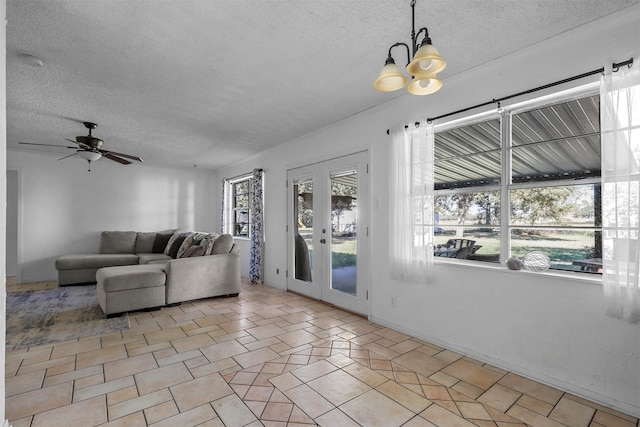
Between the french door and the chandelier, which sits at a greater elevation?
the chandelier

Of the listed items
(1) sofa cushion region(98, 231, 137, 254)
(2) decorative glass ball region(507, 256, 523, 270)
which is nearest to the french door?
(2) decorative glass ball region(507, 256, 523, 270)

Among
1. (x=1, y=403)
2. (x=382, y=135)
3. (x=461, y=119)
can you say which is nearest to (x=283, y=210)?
(x=382, y=135)

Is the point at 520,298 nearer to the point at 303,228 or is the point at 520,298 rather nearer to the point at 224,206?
the point at 303,228

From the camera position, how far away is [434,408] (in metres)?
1.99

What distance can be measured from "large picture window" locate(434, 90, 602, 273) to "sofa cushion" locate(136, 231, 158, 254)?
18.9ft

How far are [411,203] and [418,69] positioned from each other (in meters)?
1.72

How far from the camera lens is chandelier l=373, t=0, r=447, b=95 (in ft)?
4.61

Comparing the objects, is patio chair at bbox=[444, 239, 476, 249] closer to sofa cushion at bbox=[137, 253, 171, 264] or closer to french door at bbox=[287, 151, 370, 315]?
french door at bbox=[287, 151, 370, 315]

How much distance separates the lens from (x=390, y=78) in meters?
1.63

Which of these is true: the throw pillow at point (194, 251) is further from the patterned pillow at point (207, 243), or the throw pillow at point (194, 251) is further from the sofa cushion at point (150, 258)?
the sofa cushion at point (150, 258)

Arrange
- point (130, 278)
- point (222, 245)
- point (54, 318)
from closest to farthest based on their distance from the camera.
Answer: point (54, 318) < point (130, 278) < point (222, 245)

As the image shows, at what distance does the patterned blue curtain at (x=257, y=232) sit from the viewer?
18.6ft

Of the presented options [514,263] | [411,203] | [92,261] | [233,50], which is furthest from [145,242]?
[514,263]

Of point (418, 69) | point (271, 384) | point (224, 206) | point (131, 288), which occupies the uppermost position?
point (418, 69)
